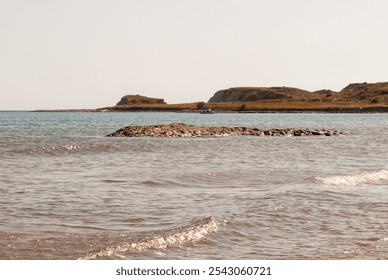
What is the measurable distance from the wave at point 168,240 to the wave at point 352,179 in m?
9.74

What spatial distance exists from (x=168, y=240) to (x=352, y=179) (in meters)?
13.3

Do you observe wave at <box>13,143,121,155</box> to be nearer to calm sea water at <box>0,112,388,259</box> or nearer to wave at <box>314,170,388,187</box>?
calm sea water at <box>0,112,388,259</box>

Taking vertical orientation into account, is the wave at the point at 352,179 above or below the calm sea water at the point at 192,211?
above

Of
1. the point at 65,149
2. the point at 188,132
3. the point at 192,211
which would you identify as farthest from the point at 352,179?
the point at 188,132

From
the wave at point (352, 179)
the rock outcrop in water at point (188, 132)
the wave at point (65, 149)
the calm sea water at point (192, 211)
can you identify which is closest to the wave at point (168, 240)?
the calm sea water at point (192, 211)

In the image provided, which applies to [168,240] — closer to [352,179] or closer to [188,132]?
[352,179]

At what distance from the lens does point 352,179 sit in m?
24.4

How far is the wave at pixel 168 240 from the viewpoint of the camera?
1209 centimetres

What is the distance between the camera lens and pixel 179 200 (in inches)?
741

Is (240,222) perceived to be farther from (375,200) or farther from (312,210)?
(375,200)

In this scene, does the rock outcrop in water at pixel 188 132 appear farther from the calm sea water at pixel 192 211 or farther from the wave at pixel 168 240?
the wave at pixel 168 240

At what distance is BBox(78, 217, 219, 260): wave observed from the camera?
39.6 feet

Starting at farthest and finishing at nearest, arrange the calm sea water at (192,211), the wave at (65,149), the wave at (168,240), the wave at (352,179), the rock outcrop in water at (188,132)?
the rock outcrop in water at (188,132), the wave at (65,149), the wave at (352,179), the calm sea water at (192,211), the wave at (168,240)
